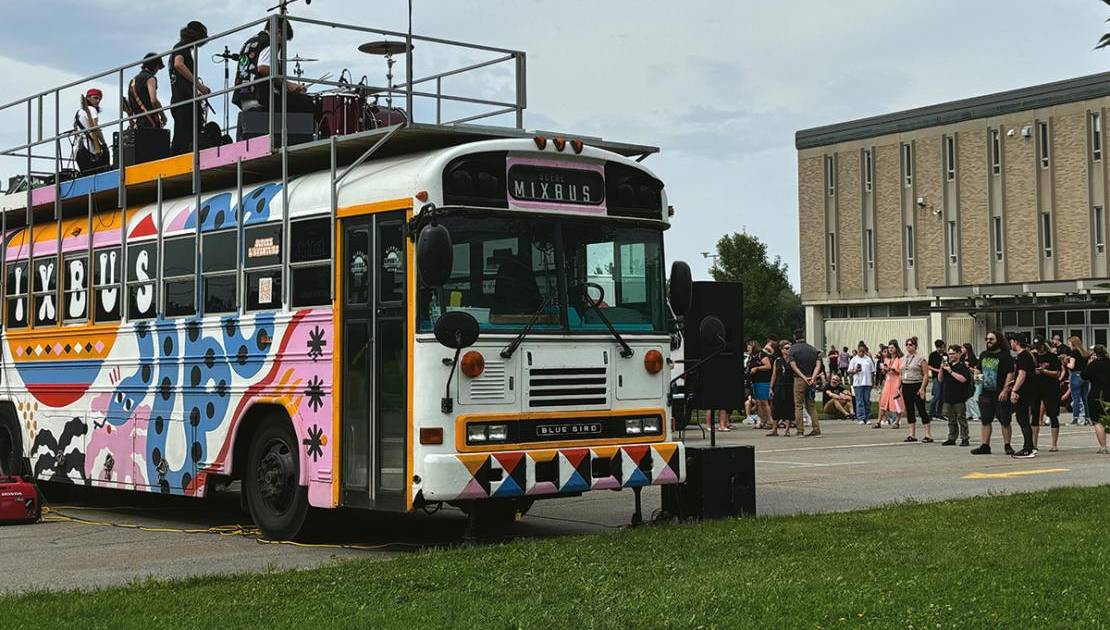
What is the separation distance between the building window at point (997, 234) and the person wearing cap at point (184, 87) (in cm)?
5279

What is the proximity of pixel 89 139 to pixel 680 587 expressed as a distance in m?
9.47

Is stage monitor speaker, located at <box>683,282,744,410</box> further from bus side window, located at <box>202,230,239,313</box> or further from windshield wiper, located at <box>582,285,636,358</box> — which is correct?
bus side window, located at <box>202,230,239,313</box>

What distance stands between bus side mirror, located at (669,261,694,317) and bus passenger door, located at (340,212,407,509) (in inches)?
93.6

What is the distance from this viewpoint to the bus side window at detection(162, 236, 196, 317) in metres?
13.5

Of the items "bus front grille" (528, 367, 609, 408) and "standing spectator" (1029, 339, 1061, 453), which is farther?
"standing spectator" (1029, 339, 1061, 453)

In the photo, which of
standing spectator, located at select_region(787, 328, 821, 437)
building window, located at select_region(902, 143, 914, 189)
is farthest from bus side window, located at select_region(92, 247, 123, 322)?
building window, located at select_region(902, 143, 914, 189)

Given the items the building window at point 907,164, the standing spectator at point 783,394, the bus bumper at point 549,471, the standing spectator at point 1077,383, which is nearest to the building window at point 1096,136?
the building window at point 907,164

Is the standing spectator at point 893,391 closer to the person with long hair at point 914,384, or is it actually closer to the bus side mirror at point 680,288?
the person with long hair at point 914,384

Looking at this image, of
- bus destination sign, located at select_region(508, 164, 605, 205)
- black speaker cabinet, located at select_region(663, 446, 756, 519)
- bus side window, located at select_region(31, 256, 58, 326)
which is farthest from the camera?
bus side window, located at select_region(31, 256, 58, 326)

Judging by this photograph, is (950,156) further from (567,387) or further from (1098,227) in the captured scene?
(567,387)

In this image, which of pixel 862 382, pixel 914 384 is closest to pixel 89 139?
pixel 914 384

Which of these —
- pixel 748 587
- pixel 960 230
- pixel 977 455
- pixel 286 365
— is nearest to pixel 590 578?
pixel 748 587

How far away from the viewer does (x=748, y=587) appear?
29.3 feet

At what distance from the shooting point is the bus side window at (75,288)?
15055 millimetres
